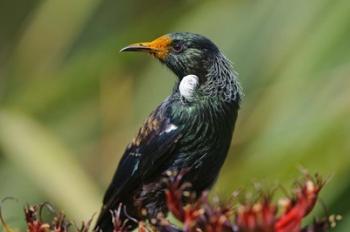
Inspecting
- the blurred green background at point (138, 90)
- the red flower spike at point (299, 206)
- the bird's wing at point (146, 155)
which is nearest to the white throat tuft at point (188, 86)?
the bird's wing at point (146, 155)

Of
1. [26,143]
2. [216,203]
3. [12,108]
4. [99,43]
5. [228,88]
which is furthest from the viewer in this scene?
[99,43]

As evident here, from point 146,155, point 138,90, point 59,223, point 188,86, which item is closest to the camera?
point 59,223

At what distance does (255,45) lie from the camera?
14.8 ft

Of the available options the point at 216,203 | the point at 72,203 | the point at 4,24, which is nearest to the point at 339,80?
the point at 72,203

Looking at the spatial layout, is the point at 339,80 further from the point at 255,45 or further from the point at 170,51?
the point at 170,51

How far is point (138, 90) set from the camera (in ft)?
15.4

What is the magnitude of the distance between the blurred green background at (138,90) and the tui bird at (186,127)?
1.38 ft

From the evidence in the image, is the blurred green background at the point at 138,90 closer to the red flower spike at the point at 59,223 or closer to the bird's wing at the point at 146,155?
the bird's wing at the point at 146,155

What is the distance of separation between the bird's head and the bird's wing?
14 centimetres

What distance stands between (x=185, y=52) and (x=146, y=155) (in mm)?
303

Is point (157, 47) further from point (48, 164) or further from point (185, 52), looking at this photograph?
point (48, 164)

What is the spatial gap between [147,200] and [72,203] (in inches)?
39.3

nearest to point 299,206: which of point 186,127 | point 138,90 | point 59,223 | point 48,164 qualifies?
point 59,223

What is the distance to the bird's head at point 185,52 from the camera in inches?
118
